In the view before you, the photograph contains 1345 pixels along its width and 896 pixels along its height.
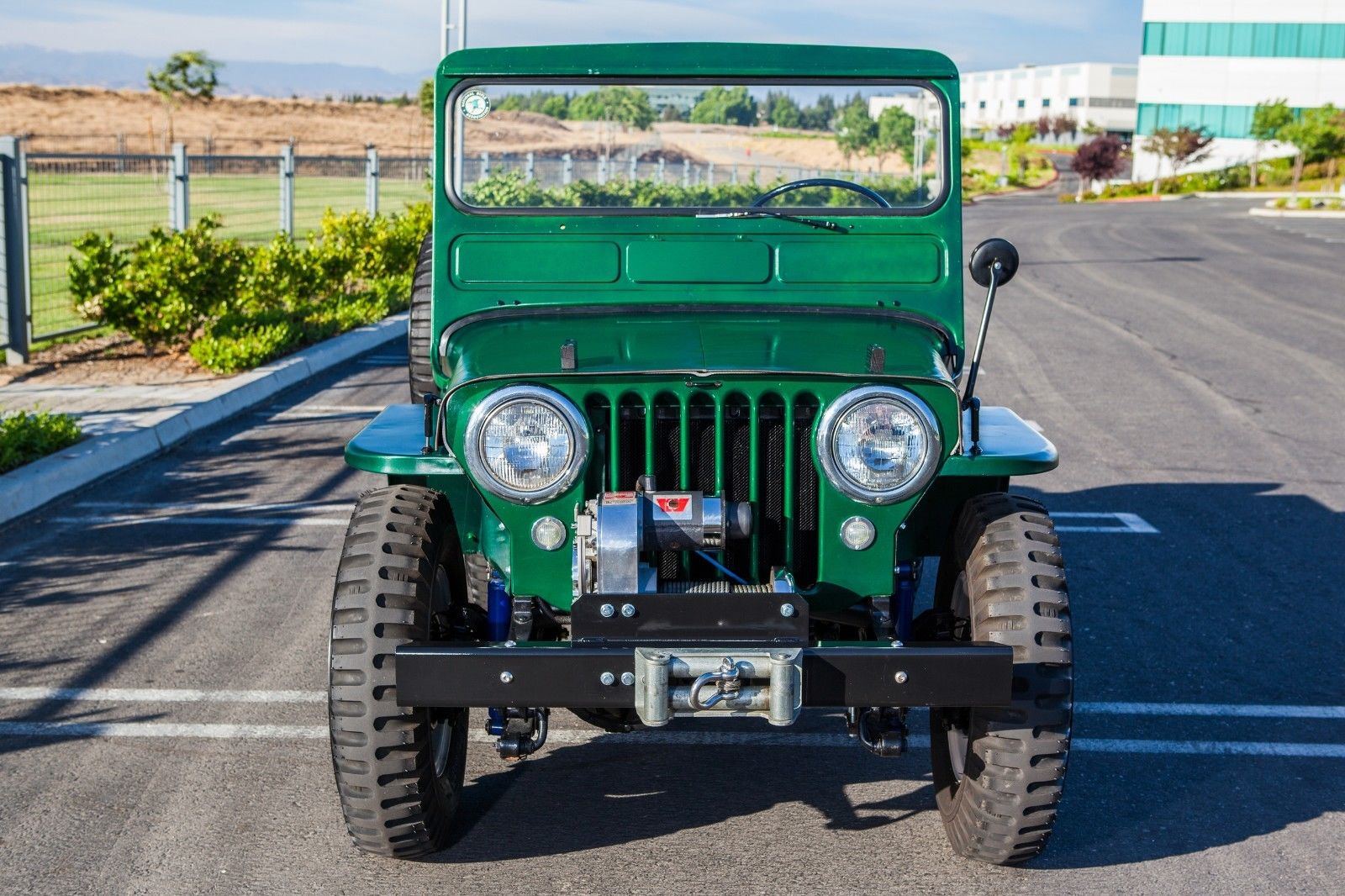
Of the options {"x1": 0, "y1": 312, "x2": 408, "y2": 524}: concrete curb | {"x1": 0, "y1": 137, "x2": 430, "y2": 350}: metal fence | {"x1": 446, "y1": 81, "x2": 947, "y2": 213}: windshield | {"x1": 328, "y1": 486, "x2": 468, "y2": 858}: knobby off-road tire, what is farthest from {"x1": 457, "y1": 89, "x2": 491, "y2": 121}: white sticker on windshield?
{"x1": 0, "y1": 137, "x2": 430, "y2": 350}: metal fence

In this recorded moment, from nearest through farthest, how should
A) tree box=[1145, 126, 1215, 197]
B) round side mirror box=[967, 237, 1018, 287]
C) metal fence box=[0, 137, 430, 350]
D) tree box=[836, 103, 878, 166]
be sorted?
round side mirror box=[967, 237, 1018, 287] < tree box=[836, 103, 878, 166] < metal fence box=[0, 137, 430, 350] < tree box=[1145, 126, 1215, 197]

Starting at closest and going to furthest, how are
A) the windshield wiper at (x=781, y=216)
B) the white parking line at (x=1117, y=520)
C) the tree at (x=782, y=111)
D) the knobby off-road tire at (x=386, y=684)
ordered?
the knobby off-road tire at (x=386, y=684)
the windshield wiper at (x=781, y=216)
the tree at (x=782, y=111)
the white parking line at (x=1117, y=520)

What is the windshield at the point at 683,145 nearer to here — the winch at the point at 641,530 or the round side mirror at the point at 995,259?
the round side mirror at the point at 995,259

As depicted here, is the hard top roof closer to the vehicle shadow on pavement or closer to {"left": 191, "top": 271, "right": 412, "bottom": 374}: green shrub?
the vehicle shadow on pavement

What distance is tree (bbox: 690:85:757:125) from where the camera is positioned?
518 centimetres

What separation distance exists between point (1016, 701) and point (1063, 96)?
128071mm

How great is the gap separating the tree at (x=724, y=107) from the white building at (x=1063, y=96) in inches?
4337

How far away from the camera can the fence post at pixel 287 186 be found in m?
16.7

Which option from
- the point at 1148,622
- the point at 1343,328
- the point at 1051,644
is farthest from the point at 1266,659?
the point at 1343,328

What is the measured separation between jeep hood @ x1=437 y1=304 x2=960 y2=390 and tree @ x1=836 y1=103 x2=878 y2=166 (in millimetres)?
1264

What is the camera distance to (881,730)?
3.88 meters

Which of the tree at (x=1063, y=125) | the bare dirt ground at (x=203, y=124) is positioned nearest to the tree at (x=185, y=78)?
the bare dirt ground at (x=203, y=124)

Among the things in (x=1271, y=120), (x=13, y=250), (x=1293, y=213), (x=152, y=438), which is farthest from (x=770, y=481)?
(x=1271, y=120)

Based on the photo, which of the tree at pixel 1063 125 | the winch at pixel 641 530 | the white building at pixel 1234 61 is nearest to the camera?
the winch at pixel 641 530
